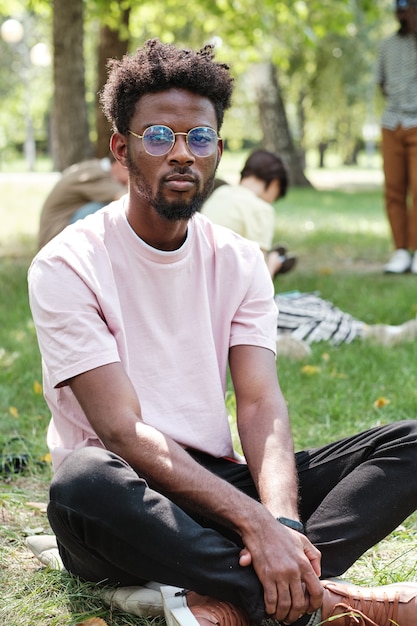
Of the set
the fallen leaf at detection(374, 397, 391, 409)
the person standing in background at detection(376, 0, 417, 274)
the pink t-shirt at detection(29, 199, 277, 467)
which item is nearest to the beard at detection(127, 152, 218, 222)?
the pink t-shirt at detection(29, 199, 277, 467)

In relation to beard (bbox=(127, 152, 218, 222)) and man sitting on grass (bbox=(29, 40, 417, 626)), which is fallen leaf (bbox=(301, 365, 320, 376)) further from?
beard (bbox=(127, 152, 218, 222))

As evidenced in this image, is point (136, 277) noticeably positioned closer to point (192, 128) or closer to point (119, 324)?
point (119, 324)

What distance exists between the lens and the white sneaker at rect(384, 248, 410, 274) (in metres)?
8.37

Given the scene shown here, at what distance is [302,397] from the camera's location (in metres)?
4.73

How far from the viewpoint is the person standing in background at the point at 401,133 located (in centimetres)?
815

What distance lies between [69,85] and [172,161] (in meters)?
7.70

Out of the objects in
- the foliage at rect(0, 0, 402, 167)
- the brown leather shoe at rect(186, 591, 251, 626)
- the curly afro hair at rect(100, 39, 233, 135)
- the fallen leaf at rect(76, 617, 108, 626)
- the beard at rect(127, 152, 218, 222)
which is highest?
the foliage at rect(0, 0, 402, 167)

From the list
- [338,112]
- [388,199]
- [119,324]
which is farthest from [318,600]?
[338,112]

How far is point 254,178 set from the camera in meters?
6.39

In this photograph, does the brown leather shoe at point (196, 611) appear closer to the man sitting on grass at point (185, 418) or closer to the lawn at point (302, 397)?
the man sitting on grass at point (185, 418)

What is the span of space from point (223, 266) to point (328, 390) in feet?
6.65

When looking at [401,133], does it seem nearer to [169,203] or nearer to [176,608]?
[169,203]

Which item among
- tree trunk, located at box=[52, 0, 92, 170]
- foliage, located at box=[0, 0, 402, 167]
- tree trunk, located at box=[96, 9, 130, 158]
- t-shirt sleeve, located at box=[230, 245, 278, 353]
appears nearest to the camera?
t-shirt sleeve, located at box=[230, 245, 278, 353]

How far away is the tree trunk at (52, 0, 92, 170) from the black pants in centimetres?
752
